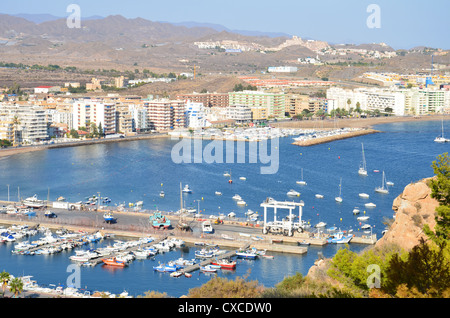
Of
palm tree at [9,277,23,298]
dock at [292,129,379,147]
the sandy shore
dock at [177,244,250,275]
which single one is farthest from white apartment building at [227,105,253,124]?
palm tree at [9,277,23,298]

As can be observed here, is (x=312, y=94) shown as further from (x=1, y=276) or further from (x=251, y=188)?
(x=1, y=276)

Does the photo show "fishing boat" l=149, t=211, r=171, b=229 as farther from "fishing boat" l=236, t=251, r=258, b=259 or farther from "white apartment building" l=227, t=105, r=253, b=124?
"white apartment building" l=227, t=105, r=253, b=124

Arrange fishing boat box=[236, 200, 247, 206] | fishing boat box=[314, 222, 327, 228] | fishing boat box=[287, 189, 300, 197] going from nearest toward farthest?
1. fishing boat box=[314, 222, 327, 228]
2. fishing boat box=[236, 200, 247, 206]
3. fishing boat box=[287, 189, 300, 197]

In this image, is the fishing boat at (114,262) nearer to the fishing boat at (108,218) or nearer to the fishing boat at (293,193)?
the fishing boat at (108,218)

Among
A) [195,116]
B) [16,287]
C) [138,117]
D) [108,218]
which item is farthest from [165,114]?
Answer: [16,287]

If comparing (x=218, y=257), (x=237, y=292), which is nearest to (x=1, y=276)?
(x=218, y=257)

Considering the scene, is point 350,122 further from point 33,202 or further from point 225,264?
point 225,264
